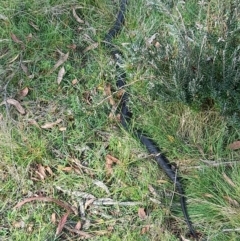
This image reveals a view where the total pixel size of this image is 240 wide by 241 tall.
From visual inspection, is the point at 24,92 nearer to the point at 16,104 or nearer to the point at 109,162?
the point at 16,104

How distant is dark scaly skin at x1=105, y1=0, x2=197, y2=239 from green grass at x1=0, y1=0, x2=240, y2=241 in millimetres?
39

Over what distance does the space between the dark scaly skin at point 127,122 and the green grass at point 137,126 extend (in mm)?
39

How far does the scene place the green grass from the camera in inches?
107

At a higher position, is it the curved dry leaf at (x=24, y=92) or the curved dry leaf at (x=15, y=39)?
the curved dry leaf at (x=15, y=39)

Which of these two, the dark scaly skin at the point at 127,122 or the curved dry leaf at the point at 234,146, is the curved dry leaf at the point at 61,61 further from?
the curved dry leaf at the point at 234,146

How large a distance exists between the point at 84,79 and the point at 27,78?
387mm

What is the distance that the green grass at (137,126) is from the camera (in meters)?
2.71

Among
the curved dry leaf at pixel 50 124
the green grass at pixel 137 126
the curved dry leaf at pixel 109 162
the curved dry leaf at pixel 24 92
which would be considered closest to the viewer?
the green grass at pixel 137 126

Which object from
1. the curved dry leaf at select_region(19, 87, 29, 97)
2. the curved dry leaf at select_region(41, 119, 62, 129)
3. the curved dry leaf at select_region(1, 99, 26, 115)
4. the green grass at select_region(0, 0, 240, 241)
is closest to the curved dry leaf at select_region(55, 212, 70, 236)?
the green grass at select_region(0, 0, 240, 241)

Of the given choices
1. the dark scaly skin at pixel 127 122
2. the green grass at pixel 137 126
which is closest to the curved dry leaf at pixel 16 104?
the green grass at pixel 137 126

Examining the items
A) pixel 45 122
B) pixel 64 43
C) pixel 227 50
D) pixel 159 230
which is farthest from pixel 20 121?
pixel 227 50

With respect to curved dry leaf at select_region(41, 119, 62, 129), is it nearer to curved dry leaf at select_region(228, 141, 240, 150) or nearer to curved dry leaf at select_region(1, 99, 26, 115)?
curved dry leaf at select_region(1, 99, 26, 115)

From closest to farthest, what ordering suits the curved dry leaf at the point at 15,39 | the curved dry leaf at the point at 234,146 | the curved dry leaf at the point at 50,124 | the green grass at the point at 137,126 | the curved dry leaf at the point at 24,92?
1. the green grass at the point at 137,126
2. the curved dry leaf at the point at 234,146
3. the curved dry leaf at the point at 50,124
4. the curved dry leaf at the point at 24,92
5. the curved dry leaf at the point at 15,39

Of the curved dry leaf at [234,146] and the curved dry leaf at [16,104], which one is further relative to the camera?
the curved dry leaf at [16,104]
